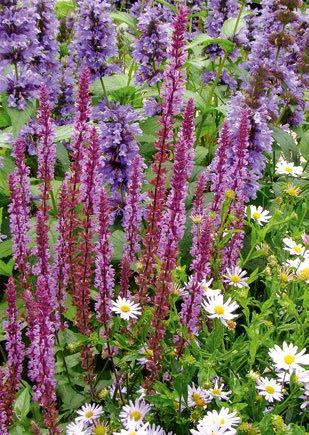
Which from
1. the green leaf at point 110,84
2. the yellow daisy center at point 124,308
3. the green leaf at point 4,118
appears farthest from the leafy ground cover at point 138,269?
the green leaf at point 4,118

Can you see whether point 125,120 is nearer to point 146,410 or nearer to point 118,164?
point 118,164

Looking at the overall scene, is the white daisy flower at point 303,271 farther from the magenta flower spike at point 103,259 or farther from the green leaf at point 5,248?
the green leaf at point 5,248

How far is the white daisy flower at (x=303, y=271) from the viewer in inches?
110

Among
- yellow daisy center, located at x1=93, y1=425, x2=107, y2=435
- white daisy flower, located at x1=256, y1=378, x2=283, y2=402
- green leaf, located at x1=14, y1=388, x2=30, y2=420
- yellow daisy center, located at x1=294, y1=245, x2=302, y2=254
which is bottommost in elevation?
green leaf, located at x1=14, y1=388, x2=30, y2=420

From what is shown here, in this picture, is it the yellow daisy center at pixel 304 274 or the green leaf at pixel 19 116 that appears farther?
the green leaf at pixel 19 116

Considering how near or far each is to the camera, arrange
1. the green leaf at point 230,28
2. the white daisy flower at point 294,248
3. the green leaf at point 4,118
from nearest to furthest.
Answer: the white daisy flower at point 294,248, the green leaf at point 4,118, the green leaf at point 230,28

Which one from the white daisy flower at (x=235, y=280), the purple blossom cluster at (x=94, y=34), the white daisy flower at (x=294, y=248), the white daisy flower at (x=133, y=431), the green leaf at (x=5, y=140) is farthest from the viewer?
the purple blossom cluster at (x=94, y=34)

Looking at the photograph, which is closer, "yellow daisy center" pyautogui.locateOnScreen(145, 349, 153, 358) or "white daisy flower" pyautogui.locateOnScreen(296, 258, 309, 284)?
"yellow daisy center" pyautogui.locateOnScreen(145, 349, 153, 358)

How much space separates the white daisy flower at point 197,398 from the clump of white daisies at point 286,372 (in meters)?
0.21

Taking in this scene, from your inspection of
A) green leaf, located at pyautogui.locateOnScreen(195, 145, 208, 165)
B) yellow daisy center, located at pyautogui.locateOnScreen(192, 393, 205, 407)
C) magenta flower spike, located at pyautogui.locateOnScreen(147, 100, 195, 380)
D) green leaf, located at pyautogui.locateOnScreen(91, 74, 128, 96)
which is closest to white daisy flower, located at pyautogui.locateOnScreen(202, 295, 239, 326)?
magenta flower spike, located at pyautogui.locateOnScreen(147, 100, 195, 380)

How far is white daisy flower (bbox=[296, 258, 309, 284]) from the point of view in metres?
2.80

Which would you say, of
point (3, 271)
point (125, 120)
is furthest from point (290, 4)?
point (3, 271)

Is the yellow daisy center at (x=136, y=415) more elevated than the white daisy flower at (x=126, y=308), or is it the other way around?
the white daisy flower at (x=126, y=308)

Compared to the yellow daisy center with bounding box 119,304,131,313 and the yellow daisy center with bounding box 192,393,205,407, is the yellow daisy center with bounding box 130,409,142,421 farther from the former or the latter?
the yellow daisy center with bounding box 119,304,131,313
